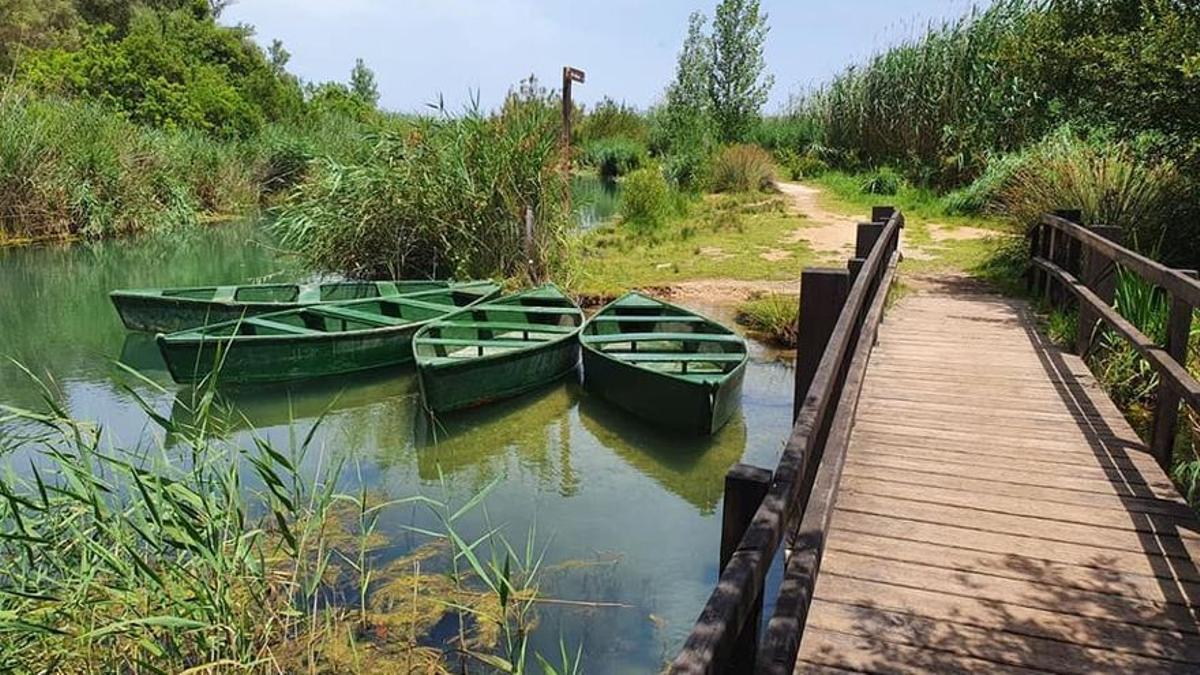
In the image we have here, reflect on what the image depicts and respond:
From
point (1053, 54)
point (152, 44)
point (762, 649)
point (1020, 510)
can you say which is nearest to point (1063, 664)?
point (1020, 510)

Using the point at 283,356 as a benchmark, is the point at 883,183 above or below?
above

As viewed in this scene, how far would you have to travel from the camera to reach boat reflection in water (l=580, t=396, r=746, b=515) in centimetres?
613

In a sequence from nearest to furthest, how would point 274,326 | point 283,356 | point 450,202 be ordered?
point 283,356 → point 274,326 → point 450,202

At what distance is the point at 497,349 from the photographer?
7984 mm

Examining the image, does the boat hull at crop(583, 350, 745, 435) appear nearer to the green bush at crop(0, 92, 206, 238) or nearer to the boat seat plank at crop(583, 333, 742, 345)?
the boat seat plank at crop(583, 333, 742, 345)

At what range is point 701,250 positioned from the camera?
14.2 meters

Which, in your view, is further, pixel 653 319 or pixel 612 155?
pixel 612 155

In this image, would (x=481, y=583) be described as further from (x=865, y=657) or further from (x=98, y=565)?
(x=865, y=657)

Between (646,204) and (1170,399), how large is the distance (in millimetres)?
13611

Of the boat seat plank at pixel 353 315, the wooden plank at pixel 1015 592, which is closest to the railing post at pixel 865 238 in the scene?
the wooden plank at pixel 1015 592

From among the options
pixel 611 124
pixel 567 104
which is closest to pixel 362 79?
pixel 611 124

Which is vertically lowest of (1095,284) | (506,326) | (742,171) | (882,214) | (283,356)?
(283,356)

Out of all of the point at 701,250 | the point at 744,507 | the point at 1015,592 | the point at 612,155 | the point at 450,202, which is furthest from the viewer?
the point at 612,155

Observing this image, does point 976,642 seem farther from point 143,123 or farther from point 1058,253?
point 143,123
